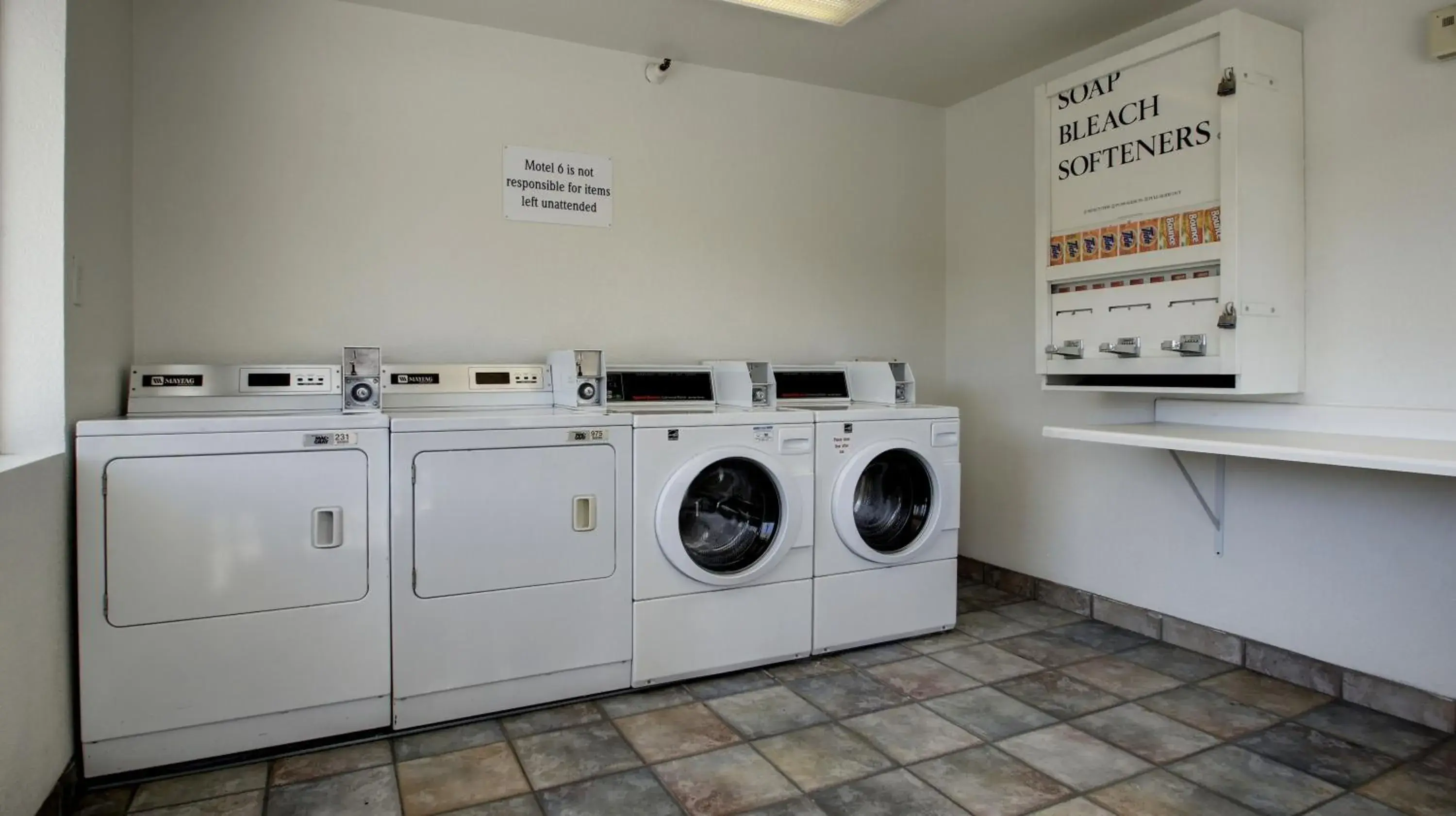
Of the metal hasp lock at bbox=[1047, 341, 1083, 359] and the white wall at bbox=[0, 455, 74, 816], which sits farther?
the metal hasp lock at bbox=[1047, 341, 1083, 359]

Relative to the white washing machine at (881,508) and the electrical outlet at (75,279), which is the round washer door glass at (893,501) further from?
the electrical outlet at (75,279)

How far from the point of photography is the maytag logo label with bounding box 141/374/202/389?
8.54 ft

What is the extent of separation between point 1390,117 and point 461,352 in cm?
339

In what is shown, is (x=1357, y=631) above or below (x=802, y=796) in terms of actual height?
above

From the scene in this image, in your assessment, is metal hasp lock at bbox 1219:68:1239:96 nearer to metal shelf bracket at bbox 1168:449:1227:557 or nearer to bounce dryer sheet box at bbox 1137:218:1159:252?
bounce dryer sheet box at bbox 1137:218:1159:252

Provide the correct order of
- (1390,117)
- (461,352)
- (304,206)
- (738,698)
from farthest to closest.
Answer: (461,352) < (304,206) < (738,698) < (1390,117)

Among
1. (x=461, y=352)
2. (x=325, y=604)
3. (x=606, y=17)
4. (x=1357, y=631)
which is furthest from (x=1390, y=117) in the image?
(x=325, y=604)

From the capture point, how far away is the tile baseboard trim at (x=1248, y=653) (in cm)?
259

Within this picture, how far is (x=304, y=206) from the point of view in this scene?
3.08 m

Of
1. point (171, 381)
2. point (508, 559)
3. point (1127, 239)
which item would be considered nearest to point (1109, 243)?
point (1127, 239)

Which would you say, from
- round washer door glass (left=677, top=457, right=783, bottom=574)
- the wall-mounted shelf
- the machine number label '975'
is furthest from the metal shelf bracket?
the machine number label '975'

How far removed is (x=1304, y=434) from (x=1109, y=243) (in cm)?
93

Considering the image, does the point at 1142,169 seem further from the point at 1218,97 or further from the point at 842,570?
the point at 842,570

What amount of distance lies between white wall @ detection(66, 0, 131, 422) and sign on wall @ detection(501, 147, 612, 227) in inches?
51.1
